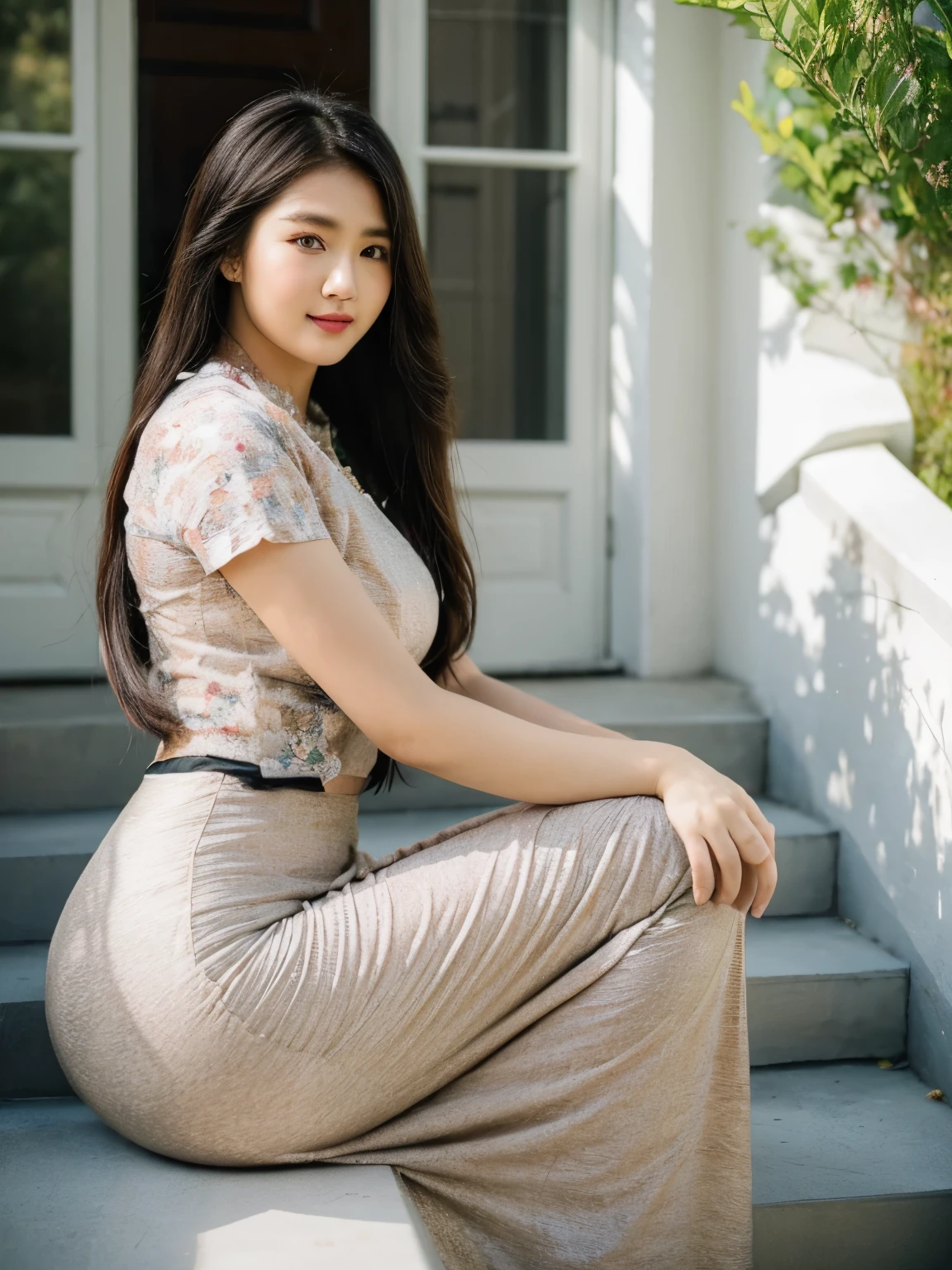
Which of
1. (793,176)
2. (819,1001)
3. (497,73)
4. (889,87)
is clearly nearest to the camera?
(889,87)

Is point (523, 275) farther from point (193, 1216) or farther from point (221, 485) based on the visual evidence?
point (193, 1216)

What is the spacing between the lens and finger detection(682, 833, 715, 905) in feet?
5.15

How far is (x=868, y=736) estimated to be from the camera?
2.66 meters

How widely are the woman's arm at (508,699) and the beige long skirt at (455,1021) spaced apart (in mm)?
330

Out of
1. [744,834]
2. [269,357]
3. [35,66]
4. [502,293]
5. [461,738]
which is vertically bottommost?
[744,834]

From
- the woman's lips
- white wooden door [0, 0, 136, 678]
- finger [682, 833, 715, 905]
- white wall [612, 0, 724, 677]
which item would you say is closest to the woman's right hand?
finger [682, 833, 715, 905]

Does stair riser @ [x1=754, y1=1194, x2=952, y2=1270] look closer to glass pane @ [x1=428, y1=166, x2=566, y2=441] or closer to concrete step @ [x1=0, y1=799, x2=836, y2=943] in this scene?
concrete step @ [x1=0, y1=799, x2=836, y2=943]

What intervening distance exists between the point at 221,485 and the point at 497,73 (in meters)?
2.38

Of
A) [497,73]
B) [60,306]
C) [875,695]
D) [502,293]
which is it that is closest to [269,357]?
[875,695]

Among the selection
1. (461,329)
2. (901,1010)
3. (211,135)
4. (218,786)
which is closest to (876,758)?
(901,1010)

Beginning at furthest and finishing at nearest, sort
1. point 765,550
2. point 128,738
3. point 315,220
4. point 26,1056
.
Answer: point 765,550 < point 128,738 < point 26,1056 < point 315,220

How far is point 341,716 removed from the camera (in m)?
1.79

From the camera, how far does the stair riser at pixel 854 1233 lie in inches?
76.5

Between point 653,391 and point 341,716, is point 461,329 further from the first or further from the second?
point 341,716
